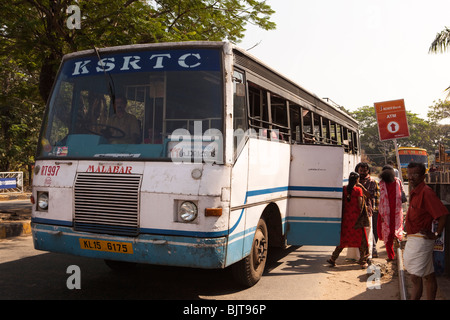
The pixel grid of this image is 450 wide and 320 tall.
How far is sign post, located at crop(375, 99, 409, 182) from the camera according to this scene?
9.40m

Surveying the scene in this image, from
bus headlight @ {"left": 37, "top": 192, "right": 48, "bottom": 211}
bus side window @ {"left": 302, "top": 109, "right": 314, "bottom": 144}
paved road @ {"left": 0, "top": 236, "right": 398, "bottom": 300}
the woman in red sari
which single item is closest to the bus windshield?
bus headlight @ {"left": 37, "top": 192, "right": 48, "bottom": 211}

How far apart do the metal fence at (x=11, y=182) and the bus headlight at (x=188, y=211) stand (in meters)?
21.4

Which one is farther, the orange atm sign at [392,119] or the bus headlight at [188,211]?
the orange atm sign at [392,119]

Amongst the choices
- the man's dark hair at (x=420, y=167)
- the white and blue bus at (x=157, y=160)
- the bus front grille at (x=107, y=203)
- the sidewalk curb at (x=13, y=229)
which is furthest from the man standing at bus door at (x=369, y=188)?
the sidewalk curb at (x=13, y=229)

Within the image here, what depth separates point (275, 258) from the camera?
24.5 ft

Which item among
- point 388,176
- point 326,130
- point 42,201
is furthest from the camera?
point 326,130

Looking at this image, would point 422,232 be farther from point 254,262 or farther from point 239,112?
point 239,112

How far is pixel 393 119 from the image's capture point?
31.2 ft

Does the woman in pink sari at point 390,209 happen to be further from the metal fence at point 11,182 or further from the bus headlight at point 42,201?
the metal fence at point 11,182

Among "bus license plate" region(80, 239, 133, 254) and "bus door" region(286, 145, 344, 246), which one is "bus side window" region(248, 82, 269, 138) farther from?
"bus license plate" region(80, 239, 133, 254)

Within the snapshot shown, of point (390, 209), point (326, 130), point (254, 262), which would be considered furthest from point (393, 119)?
point (254, 262)

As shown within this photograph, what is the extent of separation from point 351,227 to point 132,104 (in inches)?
162

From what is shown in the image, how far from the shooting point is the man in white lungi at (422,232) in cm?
420
